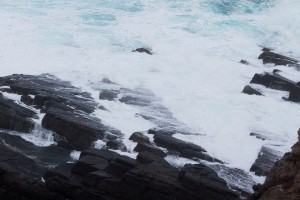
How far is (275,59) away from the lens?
19500mm

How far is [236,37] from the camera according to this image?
81.1 ft

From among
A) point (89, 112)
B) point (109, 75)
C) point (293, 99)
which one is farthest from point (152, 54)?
point (89, 112)

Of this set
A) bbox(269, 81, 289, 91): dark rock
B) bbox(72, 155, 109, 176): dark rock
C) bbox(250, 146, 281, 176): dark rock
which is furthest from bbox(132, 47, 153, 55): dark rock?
bbox(72, 155, 109, 176): dark rock

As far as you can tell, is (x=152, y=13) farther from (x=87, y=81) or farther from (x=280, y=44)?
(x=87, y=81)

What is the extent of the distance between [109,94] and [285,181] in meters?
8.28

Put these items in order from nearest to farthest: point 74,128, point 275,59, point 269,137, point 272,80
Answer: point 74,128, point 269,137, point 272,80, point 275,59

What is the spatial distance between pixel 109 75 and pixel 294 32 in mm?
14120

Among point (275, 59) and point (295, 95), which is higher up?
point (275, 59)

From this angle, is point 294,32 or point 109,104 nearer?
point 109,104

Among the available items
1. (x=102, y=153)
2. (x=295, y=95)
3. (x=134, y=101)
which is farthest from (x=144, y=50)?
(x=102, y=153)

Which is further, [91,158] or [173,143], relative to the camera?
[173,143]

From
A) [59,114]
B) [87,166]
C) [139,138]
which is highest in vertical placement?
[59,114]

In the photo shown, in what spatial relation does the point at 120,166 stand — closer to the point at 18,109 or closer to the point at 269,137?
the point at 18,109

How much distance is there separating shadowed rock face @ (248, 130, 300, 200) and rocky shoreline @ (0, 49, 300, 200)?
2 centimetres
